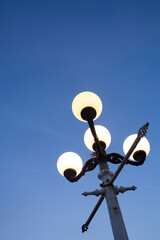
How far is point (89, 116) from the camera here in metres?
3.38

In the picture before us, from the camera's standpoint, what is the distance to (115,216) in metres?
2.60

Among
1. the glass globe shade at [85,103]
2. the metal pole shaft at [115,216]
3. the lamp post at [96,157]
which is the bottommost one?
the metal pole shaft at [115,216]

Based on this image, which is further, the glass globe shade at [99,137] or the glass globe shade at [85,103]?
the glass globe shade at [99,137]

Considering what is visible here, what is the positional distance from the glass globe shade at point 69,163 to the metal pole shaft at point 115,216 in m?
0.95

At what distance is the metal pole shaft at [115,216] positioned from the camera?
2.43 metres

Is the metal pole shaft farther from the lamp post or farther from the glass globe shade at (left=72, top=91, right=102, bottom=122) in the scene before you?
the glass globe shade at (left=72, top=91, right=102, bottom=122)

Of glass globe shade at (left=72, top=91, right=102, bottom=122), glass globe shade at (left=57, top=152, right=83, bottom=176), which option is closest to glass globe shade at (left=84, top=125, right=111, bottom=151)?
glass globe shade at (left=57, top=152, right=83, bottom=176)

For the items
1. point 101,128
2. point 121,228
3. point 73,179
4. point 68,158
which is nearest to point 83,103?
point 101,128

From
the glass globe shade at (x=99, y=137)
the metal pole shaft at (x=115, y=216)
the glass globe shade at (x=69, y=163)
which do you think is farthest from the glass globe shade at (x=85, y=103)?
the metal pole shaft at (x=115, y=216)

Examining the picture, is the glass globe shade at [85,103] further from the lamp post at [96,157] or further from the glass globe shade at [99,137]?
the glass globe shade at [99,137]

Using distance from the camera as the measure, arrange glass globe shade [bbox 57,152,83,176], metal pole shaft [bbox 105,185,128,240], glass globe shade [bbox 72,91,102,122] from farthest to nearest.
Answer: glass globe shade [bbox 57,152,83,176], glass globe shade [bbox 72,91,102,122], metal pole shaft [bbox 105,185,128,240]

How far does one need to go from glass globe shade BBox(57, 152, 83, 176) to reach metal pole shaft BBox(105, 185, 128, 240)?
95cm

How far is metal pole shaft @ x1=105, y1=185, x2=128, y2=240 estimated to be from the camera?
2428mm

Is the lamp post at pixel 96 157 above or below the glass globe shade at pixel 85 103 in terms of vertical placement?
below
